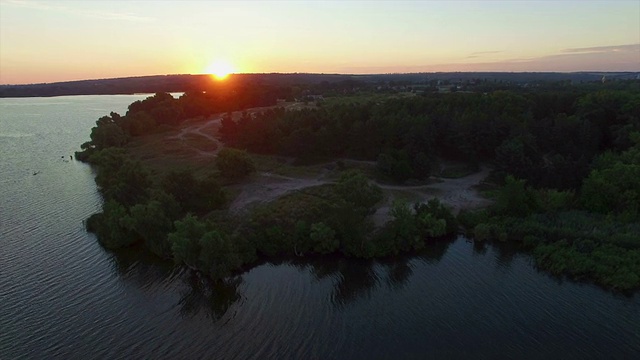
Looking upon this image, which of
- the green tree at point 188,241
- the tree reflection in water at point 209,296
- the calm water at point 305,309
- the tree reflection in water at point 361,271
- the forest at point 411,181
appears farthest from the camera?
the forest at point 411,181

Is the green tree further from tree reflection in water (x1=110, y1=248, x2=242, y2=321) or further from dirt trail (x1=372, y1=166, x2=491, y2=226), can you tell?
dirt trail (x1=372, y1=166, x2=491, y2=226)

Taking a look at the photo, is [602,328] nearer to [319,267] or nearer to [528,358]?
[528,358]

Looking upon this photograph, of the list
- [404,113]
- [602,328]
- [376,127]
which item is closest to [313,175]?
[376,127]

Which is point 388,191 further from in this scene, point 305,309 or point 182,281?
point 182,281

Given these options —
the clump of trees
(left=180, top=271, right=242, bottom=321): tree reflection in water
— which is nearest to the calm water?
(left=180, top=271, right=242, bottom=321): tree reflection in water

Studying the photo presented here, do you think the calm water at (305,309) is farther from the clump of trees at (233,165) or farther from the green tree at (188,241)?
the clump of trees at (233,165)

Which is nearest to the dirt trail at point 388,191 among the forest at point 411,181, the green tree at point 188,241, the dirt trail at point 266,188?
the dirt trail at point 266,188
